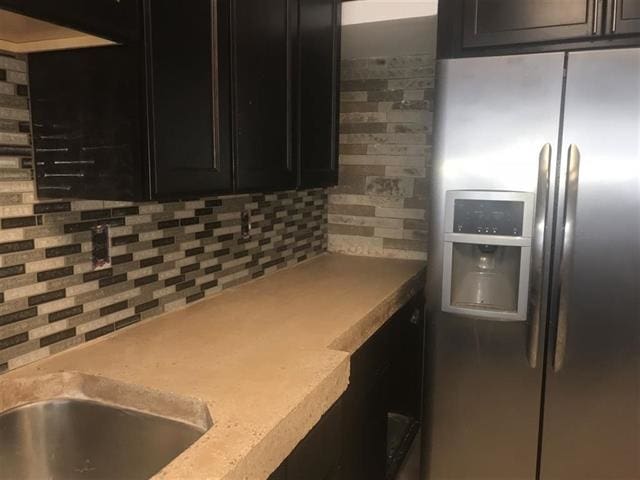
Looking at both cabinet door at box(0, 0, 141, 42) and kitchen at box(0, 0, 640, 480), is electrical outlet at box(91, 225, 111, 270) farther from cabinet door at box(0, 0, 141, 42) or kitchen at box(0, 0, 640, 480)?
cabinet door at box(0, 0, 141, 42)

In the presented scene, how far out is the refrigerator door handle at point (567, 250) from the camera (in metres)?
1.53

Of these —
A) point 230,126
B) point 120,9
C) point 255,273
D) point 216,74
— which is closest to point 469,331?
Result: point 255,273

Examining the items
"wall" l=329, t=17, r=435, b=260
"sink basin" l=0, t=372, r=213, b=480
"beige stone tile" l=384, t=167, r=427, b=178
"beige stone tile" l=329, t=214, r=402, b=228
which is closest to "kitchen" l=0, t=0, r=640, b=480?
"sink basin" l=0, t=372, r=213, b=480

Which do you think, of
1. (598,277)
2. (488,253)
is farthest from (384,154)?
(598,277)

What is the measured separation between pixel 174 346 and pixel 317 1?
1.29 metres

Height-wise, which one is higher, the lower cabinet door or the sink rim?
the sink rim

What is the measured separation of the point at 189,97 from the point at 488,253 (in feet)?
3.61

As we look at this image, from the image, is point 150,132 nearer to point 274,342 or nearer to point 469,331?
point 274,342

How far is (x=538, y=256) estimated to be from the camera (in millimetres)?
1589

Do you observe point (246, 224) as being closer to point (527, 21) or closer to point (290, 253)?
point (290, 253)

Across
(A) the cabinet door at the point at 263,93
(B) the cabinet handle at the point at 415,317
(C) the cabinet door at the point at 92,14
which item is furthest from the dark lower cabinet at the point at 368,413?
(C) the cabinet door at the point at 92,14

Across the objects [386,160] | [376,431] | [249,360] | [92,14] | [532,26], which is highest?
[532,26]

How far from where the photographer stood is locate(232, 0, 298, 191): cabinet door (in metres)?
1.38

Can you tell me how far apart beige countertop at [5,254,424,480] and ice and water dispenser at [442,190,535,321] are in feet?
0.83
